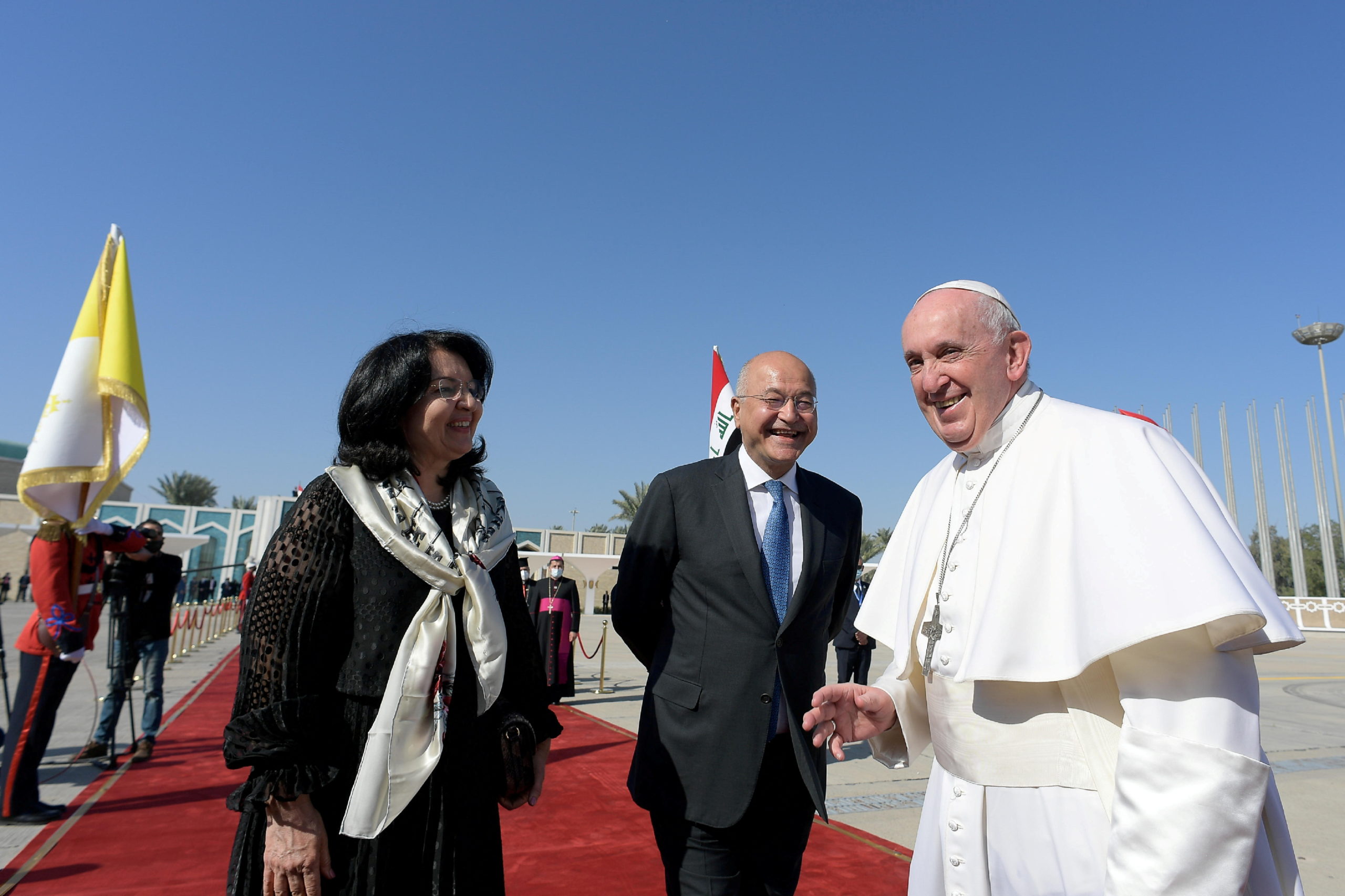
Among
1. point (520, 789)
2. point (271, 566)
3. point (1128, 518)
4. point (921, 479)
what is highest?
point (921, 479)

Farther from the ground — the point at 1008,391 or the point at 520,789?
the point at 1008,391

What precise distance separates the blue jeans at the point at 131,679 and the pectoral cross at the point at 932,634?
6.67 m

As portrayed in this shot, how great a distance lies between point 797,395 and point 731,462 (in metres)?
0.37

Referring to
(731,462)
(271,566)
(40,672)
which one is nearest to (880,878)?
(731,462)

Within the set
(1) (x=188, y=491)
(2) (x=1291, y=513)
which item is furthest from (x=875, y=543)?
(1) (x=188, y=491)

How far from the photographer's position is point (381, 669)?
6.17ft

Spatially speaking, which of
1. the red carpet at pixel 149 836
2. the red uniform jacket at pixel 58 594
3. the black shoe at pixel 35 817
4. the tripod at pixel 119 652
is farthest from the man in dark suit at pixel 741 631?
the tripod at pixel 119 652

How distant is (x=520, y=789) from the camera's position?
6.93 ft

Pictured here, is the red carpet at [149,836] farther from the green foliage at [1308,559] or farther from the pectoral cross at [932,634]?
the green foliage at [1308,559]

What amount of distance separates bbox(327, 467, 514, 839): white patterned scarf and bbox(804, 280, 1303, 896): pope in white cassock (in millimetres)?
931

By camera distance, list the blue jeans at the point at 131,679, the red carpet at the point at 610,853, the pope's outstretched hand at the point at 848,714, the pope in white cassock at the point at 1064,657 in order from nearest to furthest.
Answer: the pope in white cassock at the point at 1064,657 → the pope's outstretched hand at the point at 848,714 → the red carpet at the point at 610,853 → the blue jeans at the point at 131,679

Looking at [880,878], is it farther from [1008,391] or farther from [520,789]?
[1008,391]

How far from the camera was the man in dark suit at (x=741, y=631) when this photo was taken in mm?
2428

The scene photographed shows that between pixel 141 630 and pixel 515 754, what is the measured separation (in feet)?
19.7
